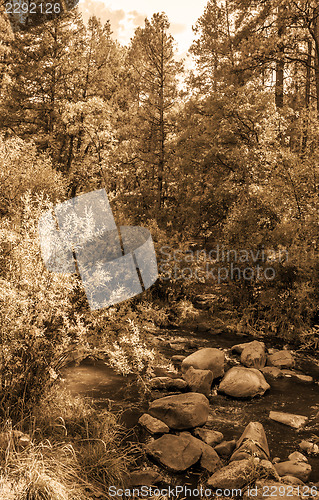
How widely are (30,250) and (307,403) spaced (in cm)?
580

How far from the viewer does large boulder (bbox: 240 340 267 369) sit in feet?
31.5

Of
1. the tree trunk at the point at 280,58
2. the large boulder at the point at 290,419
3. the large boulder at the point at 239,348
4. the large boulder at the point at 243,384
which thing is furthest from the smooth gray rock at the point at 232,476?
the tree trunk at the point at 280,58

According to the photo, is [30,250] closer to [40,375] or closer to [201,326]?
[40,375]

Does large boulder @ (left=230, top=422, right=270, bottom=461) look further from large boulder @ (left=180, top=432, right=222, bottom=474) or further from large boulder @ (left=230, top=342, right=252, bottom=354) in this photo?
large boulder @ (left=230, top=342, right=252, bottom=354)

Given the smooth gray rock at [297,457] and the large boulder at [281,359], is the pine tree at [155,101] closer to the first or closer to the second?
the large boulder at [281,359]

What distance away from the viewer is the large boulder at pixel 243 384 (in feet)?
26.5

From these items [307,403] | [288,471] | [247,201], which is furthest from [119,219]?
[288,471]

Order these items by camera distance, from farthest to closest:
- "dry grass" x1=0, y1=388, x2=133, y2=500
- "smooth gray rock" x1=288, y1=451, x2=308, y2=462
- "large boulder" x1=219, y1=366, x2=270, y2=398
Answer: "large boulder" x1=219, y1=366, x2=270, y2=398, "smooth gray rock" x1=288, y1=451, x2=308, y2=462, "dry grass" x1=0, y1=388, x2=133, y2=500

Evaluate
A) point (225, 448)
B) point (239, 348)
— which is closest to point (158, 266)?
point (239, 348)

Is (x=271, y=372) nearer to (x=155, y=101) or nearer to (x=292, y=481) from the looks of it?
(x=292, y=481)

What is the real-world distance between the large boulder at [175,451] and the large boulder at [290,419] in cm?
188

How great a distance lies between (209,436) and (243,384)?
1920mm

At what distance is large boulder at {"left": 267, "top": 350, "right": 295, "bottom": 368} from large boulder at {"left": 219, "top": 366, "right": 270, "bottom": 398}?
1330mm

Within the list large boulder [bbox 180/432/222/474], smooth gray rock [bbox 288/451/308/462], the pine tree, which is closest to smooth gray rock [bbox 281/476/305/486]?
smooth gray rock [bbox 288/451/308/462]
